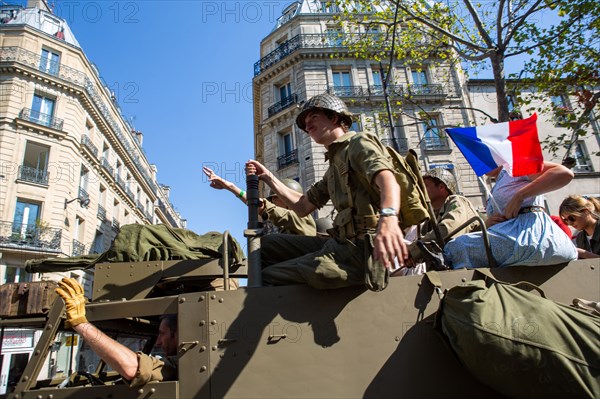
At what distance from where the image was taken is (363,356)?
2.34 metres

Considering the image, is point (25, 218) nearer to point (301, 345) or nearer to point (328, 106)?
point (328, 106)

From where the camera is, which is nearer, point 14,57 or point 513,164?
point 513,164

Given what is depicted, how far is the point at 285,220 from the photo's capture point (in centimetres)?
443

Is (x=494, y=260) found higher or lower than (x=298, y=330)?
higher

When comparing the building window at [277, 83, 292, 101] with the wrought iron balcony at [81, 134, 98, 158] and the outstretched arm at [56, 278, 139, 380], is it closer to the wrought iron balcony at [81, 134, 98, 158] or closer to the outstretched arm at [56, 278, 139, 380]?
the wrought iron balcony at [81, 134, 98, 158]

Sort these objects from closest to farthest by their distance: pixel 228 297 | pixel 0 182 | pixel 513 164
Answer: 1. pixel 228 297
2. pixel 513 164
3. pixel 0 182

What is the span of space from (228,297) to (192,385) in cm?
49

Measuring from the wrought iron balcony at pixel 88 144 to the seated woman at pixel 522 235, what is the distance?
28.5 metres

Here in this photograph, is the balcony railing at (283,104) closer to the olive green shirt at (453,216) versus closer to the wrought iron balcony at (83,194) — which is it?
the wrought iron balcony at (83,194)

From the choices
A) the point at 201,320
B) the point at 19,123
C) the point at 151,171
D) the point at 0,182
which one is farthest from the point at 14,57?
the point at 201,320

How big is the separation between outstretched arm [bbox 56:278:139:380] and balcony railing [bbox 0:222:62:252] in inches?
897

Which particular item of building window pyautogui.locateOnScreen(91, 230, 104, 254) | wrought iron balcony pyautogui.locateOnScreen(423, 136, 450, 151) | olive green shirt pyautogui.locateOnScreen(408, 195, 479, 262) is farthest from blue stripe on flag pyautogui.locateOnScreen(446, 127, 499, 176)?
building window pyautogui.locateOnScreen(91, 230, 104, 254)

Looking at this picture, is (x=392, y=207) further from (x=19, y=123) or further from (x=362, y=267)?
(x=19, y=123)

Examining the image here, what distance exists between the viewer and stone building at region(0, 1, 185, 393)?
72.6 feet
